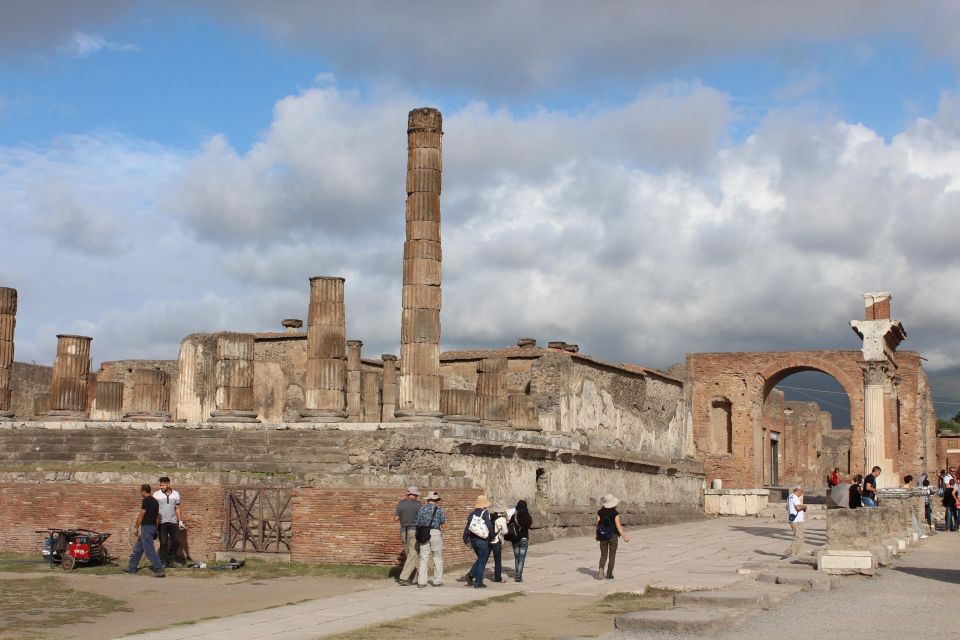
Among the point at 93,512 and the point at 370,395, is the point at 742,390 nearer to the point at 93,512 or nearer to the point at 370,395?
the point at 370,395

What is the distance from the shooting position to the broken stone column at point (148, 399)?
23047 mm

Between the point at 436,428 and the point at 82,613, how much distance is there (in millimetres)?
8130

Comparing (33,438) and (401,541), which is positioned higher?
(33,438)

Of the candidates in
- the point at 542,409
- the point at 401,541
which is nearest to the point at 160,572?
the point at 401,541

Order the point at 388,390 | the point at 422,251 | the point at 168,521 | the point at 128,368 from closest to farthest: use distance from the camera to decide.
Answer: the point at 168,521, the point at 422,251, the point at 388,390, the point at 128,368

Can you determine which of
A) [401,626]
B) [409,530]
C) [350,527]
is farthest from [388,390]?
[401,626]

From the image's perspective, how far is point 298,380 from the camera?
106ft

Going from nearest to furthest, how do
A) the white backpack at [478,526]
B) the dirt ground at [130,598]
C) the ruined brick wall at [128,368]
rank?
1. the dirt ground at [130,598]
2. the white backpack at [478,526]
3. the ruined brick wall at [128,368]

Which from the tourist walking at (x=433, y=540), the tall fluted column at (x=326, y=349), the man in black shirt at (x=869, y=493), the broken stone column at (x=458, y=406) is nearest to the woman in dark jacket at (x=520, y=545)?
the tourist walking at (x=433, y=540)

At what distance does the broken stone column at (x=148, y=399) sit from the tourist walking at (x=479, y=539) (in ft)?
34.5

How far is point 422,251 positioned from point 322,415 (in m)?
3.56

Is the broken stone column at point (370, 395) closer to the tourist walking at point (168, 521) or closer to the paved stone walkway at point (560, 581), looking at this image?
the paved stone walkway at point (560, 581)

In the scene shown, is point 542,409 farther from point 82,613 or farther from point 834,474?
point 82,613

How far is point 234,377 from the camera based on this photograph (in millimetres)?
22531
